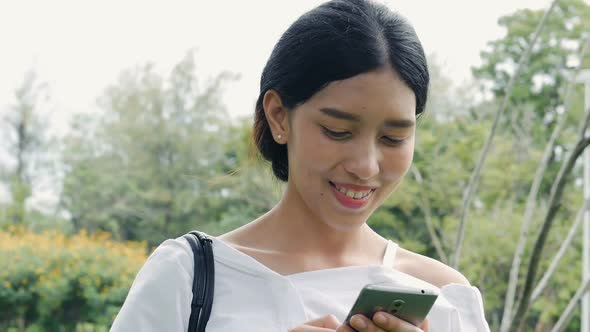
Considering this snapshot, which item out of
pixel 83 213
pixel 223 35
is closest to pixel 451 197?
pixel 223 35

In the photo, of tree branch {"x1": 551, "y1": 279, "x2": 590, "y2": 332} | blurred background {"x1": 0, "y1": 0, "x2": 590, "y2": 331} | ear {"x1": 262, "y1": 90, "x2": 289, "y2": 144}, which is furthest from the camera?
blurred background {"x1": 0, "y1": 0, "x2": 590, "y2": 331}

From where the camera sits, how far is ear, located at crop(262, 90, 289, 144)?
4.88ft

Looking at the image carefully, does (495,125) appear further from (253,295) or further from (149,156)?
(149,156)

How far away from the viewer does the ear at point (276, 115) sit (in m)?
1.49

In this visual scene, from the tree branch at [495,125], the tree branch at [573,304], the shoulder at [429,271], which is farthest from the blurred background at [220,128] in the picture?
the shoulder at [429,271]

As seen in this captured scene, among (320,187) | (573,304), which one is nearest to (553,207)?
(573,304)

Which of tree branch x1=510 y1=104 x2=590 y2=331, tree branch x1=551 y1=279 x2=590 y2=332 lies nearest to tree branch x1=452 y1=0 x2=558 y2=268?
tree branch x1=510 y1=104 x2=590 y2=331

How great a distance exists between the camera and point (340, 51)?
1.40 meters

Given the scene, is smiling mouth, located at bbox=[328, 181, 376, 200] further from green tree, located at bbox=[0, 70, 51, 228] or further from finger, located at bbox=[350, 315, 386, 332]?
green tree, located at bbox=[0, 70, 51, 228]

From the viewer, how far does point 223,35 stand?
16875 mm

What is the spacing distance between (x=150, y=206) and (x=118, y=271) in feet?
34.4

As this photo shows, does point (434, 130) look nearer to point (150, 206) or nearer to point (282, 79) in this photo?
point (150, 206)

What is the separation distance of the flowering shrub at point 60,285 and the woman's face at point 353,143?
16.9 feet

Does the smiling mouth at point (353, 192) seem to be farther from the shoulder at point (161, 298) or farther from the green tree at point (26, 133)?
the green tree at point (26, 133)
